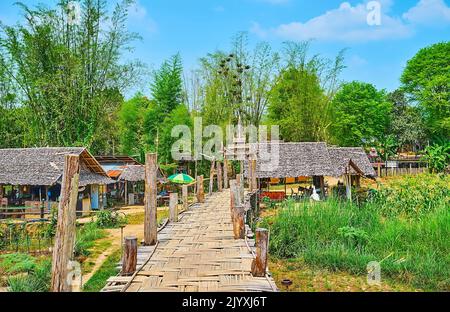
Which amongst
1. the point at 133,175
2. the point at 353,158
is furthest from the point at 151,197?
the point at 353,158

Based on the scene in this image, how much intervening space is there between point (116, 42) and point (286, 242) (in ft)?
37.7

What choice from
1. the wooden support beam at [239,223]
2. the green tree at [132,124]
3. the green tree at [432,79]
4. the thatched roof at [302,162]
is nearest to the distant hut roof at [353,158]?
the thatched roof at [302,162]

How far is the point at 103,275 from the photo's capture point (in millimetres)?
6723

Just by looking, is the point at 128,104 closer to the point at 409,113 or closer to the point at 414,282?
the point at 409,113

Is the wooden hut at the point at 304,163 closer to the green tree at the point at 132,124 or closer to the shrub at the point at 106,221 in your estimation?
the shrub at the point at 106,221

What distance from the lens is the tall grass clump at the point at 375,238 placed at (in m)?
6.58

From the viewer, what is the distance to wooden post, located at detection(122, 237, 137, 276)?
4352 mm

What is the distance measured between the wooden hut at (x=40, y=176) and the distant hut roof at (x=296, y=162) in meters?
5.92

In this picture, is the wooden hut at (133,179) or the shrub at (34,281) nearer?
the shrub at (34,281)

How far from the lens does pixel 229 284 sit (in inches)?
159

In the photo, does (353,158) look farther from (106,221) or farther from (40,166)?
(40,166)

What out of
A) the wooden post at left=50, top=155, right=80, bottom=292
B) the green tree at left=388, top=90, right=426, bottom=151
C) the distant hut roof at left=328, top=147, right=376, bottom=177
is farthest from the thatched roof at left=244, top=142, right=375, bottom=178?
the wooden post at left=50, top=155, right=80, bottom=292

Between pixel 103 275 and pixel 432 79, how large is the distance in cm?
1120

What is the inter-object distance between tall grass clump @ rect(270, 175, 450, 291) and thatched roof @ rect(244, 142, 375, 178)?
4473 mm
